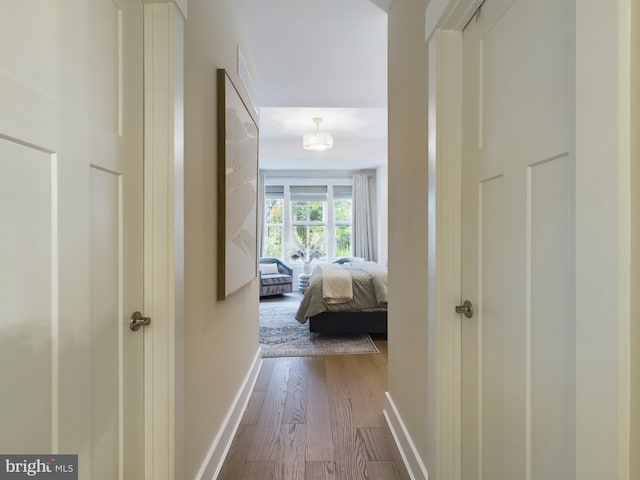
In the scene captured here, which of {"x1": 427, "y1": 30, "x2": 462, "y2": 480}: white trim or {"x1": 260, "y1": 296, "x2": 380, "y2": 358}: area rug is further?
{"x1": 260, "y1": 296, "x2": 380, "y2": 358}: area rug

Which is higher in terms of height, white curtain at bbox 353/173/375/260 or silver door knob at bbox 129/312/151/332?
white curtain at bbox 353/173/375/260

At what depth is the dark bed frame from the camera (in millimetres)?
3531

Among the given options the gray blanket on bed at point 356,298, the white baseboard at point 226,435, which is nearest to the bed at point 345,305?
the gray blanket on bed at point 356,298

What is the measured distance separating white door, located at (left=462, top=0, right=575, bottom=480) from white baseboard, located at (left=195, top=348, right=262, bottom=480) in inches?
42.2

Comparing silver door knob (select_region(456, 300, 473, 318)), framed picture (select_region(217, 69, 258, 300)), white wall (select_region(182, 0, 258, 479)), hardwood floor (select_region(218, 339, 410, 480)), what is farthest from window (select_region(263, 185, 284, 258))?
silver door knob (select_region(456, 300, 473, 318))

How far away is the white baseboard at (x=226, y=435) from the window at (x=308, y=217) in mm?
4748

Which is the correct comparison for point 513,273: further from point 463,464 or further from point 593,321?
point 463,464

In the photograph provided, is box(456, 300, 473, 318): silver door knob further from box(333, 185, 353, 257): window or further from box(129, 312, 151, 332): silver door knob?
box(333, 185, 353, 257): window

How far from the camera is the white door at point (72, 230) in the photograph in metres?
0.59

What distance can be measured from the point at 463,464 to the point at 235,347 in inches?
53.8

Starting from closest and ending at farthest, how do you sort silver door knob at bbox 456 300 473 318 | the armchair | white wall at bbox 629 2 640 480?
white wall at bbox 629 2 640 480, silver door knob at bbox 456 300 473 318, the armchair

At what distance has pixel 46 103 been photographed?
0.65 m

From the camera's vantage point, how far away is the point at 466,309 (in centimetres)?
112

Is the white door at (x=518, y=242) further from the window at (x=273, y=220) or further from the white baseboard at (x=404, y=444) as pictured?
the window at (x=273, y=220)
